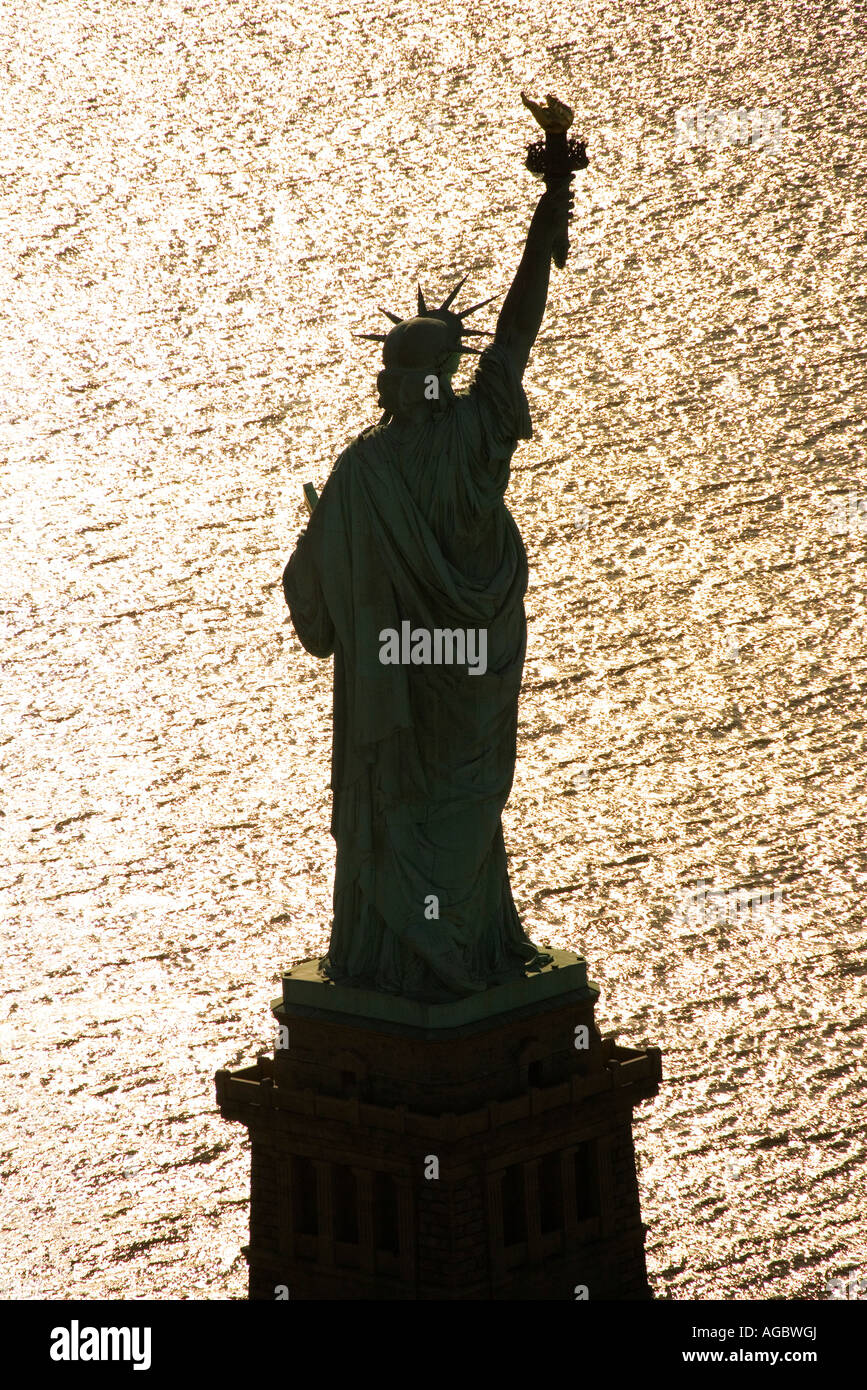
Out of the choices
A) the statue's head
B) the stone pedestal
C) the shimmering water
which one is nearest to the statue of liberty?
the statue's head

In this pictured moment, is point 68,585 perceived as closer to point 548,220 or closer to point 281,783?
point 281,783

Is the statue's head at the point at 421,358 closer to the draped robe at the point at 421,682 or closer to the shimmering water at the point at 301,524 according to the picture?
the draped robe at the point at 421,682

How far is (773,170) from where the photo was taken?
22031 mm

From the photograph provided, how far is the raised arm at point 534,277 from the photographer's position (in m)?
11.2

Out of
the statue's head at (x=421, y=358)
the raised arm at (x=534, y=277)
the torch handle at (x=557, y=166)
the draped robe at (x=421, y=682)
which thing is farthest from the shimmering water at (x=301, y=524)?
the torch handle at (x=557, y=166)

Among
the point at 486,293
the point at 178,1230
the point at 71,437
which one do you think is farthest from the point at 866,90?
the point at 178,1230

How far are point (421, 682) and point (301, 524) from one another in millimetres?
8664

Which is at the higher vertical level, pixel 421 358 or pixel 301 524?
pixel 301 524

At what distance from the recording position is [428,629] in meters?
11.3

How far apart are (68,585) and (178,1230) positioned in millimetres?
6332

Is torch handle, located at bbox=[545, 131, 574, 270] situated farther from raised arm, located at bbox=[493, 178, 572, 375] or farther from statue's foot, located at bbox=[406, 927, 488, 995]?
statue's foot, located at bbox=[406, 927, 488, 995]

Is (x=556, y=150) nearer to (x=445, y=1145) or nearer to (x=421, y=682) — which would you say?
(x=421, y=682)

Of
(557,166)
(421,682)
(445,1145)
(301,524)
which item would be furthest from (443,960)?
(301,524)

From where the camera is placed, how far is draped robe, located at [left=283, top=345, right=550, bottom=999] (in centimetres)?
1126
